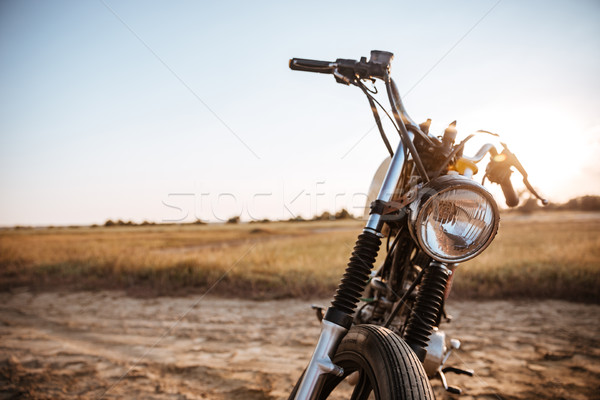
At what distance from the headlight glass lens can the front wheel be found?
0.38m

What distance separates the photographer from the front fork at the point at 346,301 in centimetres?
153

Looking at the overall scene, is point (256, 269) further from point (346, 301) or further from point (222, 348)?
point (346, 301)

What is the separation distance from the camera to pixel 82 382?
10.7 feet

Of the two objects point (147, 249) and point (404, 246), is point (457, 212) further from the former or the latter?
point (147, 249)

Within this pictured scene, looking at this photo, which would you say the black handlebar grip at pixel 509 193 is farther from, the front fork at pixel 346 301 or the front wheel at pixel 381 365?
the front wheel at pixel 381 365

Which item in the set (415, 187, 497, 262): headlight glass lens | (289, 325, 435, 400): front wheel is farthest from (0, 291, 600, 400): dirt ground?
(415, 187, 497, 262): headlight glass lens

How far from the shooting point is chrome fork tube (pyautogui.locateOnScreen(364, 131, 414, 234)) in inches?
66.6

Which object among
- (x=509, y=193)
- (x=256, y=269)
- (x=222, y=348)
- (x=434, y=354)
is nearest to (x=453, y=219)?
(x=434, y=354)

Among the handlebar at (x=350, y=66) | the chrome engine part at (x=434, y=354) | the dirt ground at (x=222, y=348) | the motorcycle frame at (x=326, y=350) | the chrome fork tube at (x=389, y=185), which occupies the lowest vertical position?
the dirt ground at (x=222, y=348)

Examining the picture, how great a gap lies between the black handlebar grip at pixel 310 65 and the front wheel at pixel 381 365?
1204mm

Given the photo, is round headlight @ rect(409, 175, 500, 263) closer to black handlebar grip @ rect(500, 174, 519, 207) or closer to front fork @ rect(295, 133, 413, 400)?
front fork @ rect(295, 133, 413, 400)

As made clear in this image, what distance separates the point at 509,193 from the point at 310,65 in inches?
57.2

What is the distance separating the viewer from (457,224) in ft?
4.91

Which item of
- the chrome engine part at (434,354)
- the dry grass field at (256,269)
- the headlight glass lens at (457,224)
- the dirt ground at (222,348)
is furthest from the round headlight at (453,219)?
the dry grass field at (256,269)
